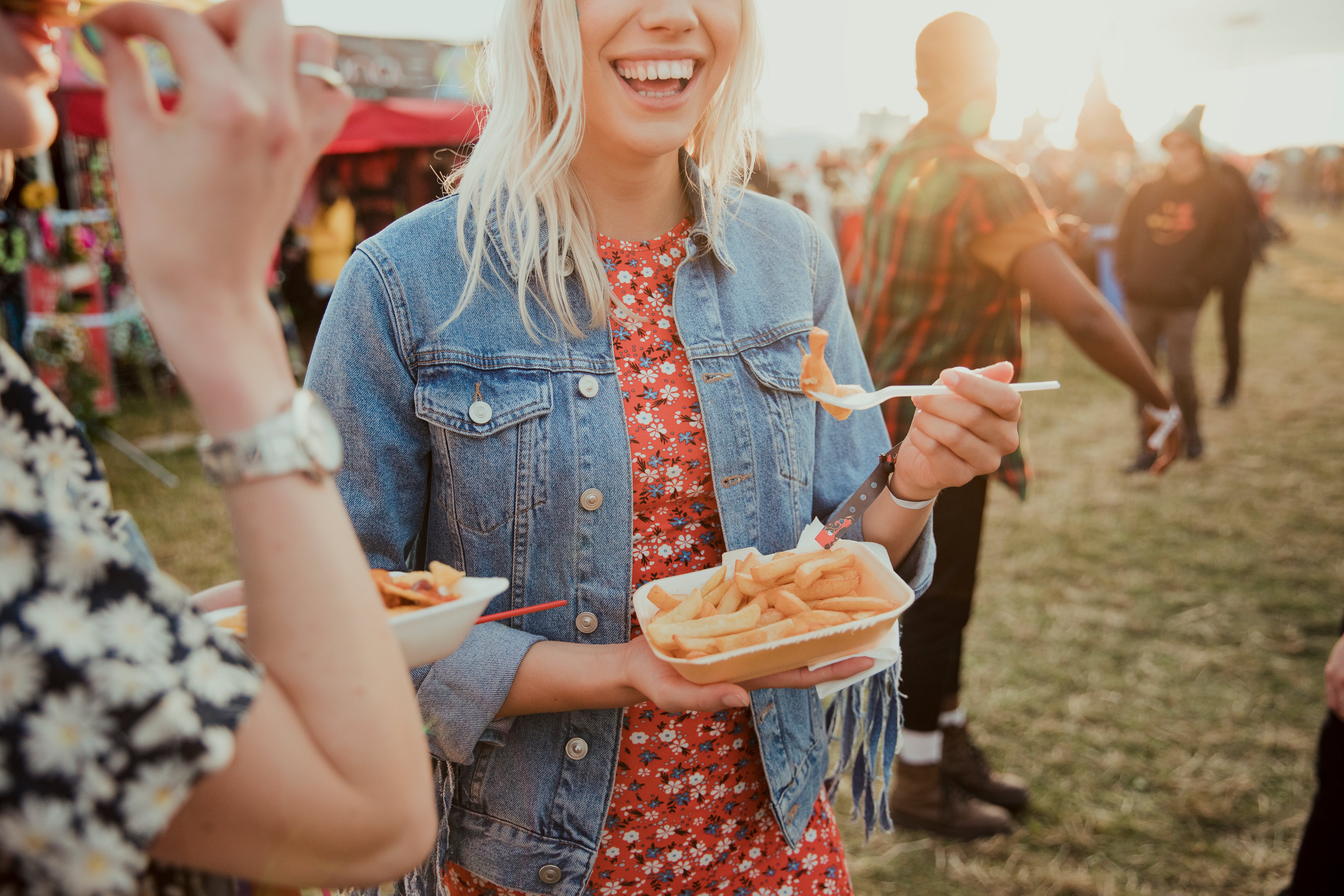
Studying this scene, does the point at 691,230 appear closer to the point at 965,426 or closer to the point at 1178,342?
the point at 965,426

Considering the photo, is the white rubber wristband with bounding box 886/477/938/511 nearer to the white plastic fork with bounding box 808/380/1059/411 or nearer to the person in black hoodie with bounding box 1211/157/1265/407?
the white plastic fork with bounding box 808/380/1059/411

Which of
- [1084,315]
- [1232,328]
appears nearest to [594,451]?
[1084,315]

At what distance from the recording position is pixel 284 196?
73cm

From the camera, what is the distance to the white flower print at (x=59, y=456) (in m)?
0.65

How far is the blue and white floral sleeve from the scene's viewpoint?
1.89ft

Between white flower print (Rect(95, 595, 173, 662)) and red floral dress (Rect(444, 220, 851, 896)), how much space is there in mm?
876

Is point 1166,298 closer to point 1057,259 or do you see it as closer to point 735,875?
point 1057,259

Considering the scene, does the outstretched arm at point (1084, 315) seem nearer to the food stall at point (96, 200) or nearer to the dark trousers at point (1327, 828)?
the dark trousers at point (1327, 828)

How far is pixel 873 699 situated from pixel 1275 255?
23.3 meters

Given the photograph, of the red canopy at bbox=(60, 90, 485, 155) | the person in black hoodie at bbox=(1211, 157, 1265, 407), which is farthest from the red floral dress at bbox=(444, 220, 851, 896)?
the red canopy at bbox=(60, 90, 485, 155)

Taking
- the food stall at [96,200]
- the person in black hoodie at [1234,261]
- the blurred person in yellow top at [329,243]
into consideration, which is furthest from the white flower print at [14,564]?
the blurred person in yellow top at [329,243]

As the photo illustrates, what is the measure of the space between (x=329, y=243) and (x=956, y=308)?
9119 millimetres

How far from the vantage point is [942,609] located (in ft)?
10.5

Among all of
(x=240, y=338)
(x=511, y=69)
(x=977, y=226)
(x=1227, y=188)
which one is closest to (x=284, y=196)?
(x=240, y=338)
